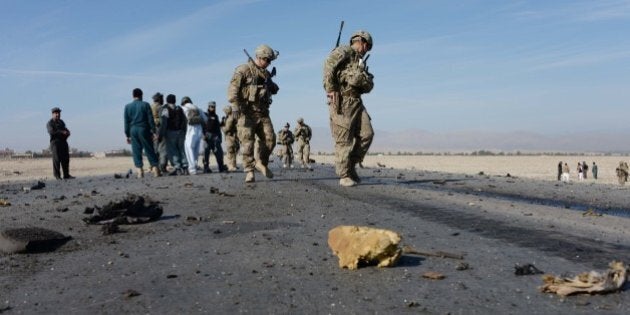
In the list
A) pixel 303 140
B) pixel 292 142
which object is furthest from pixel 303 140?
pixel 292 142

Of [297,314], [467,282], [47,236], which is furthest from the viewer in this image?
[47,236]

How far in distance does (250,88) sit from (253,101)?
243mm

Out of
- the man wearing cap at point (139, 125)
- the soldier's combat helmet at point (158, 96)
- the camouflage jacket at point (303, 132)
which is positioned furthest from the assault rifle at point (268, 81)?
the camouflage jacket at point (303, 132)

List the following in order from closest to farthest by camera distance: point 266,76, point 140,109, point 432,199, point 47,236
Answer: point 47,236, point 432,199, point 266,76, point 140,109

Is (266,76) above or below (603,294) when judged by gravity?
above

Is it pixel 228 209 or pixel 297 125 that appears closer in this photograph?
pixel 228 209

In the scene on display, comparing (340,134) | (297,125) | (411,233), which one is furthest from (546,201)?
(297,125)

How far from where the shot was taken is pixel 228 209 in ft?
29.1

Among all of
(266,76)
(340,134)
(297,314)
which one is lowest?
(297,314)

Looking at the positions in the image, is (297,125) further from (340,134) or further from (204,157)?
(340,134)

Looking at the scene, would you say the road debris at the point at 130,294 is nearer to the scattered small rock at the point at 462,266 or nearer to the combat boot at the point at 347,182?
the scattered small rock at the point at 462,266

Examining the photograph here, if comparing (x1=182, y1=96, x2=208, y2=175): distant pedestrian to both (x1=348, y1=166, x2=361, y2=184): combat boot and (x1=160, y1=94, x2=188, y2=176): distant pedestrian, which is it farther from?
(x1=348, y1=166, x2=361, y2=184): combat boot

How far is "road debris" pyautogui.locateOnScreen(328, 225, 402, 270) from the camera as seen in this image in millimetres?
4836

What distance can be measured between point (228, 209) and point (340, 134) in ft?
10.4
